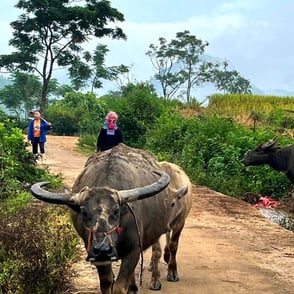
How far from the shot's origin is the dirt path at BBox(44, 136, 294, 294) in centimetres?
667

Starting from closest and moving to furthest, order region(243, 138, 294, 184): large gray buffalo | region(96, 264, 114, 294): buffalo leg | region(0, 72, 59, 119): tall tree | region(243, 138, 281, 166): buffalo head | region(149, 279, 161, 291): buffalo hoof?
region(96, 264, 114, 294): buffalo leg → region(149, 279, 161, 291): buffalo hoof → region(243, 138, 294, 184): large gray buffalo → region(243, 138, 281, 166): buffalo head → region(0, 72, 59, 119): tall tree

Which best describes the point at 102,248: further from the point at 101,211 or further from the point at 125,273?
the point at 125,273

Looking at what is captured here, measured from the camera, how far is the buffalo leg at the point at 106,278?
497cm

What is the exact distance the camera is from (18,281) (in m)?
5.52

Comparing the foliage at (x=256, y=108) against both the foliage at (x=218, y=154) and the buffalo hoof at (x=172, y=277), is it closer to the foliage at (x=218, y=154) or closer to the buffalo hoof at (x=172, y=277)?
the foliage at (x=218, y=154)

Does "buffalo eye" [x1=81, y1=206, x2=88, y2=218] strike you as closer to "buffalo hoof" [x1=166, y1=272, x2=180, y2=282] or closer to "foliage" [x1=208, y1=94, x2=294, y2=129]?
"buffalo hoof" [x1=166, y1=272, x2=180, y2=282]

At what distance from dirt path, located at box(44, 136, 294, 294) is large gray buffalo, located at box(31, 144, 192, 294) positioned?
727mm

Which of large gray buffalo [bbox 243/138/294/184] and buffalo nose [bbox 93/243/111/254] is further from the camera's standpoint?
large gray buffalo [bbox 243/138/294/184]

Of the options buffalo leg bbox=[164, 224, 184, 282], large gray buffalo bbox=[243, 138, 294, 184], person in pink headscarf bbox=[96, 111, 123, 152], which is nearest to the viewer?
buffalo leg bbox=[164, 224, 184, 282]

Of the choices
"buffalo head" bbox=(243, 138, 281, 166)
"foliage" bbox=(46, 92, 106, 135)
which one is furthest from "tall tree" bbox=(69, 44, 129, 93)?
"buffalo head" bbox=(243, 138, 281, 166)

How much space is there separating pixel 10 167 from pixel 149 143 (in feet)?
33.7

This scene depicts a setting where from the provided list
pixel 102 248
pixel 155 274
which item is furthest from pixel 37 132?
pixel 102 248

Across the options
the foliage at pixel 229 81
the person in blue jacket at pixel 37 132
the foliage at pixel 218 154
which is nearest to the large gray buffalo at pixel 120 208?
the foliage at pixel 218 154

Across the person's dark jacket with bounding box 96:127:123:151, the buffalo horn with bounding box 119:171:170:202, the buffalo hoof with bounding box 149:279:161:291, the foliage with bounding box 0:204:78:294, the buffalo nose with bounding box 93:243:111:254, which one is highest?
the person's dark jacket with bounding box 96:127:123:151
